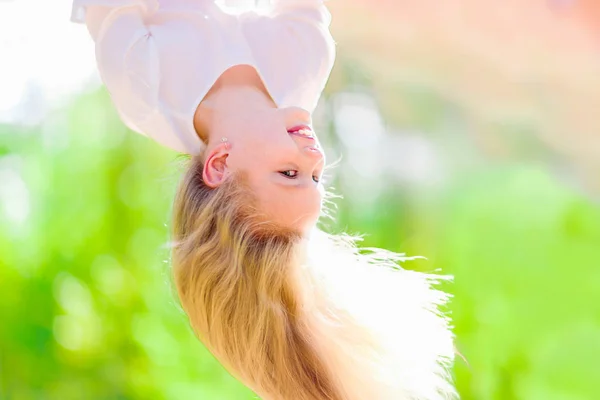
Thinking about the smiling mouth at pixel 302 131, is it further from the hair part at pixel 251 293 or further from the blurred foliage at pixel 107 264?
the blurred foliage at pixel 107 264

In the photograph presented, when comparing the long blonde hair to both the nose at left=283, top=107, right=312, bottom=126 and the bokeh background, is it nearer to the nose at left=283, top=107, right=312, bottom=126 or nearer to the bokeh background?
the nose at left=283, top=107, right=312, bottom=126

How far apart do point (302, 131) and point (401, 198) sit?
4.20 feet

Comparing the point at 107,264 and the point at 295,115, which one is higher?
the point at 295,115

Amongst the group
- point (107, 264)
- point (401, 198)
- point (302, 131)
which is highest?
point (401, 198)

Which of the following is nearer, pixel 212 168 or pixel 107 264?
pixel 212 168

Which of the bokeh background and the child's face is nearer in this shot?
the child's face

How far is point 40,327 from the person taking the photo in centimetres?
242

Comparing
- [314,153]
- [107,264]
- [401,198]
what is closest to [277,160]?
[314,153]

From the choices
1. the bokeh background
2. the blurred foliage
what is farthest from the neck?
the blurred foliage

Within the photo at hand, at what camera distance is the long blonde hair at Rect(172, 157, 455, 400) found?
3.19 ft

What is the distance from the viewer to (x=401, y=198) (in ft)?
7.44

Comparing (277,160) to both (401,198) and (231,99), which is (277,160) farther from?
(401,198)

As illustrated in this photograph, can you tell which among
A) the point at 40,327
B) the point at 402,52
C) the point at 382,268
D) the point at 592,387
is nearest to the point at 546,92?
the point at 402,52

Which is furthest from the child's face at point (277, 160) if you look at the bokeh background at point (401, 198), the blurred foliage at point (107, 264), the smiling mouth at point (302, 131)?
the blurred foliage at point (107, 264)
